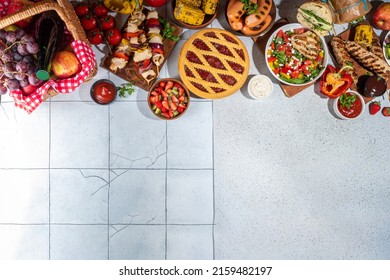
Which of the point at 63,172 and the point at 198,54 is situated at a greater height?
the point at 198,54

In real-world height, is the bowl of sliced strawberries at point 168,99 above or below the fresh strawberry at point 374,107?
below

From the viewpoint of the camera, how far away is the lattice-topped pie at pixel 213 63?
2865 mm

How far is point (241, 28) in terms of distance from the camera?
2979 millimetres

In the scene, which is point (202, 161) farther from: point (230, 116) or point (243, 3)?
point (243, 3)

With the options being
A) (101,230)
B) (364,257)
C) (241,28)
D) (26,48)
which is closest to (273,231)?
(364,257)

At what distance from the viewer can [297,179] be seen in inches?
128

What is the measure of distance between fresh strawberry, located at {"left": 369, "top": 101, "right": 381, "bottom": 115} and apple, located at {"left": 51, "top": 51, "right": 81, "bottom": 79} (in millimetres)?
2270

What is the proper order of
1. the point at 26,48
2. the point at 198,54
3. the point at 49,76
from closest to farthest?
the point at 26,48, the point at 49,76, the point at 198,54

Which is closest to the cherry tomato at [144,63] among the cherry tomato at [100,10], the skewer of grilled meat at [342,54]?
the cherry tomato at [100,10]

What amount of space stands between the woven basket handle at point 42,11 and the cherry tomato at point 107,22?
381 millimetres

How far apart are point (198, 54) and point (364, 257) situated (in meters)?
2.11

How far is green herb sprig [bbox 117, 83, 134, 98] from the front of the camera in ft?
10.1

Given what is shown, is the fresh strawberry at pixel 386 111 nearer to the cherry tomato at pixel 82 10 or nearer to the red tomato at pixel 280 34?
the red tomato at pixel 280 34

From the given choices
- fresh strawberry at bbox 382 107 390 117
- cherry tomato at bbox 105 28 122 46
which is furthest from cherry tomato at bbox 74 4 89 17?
fresh strawberry at bbox 382 107 390 117
